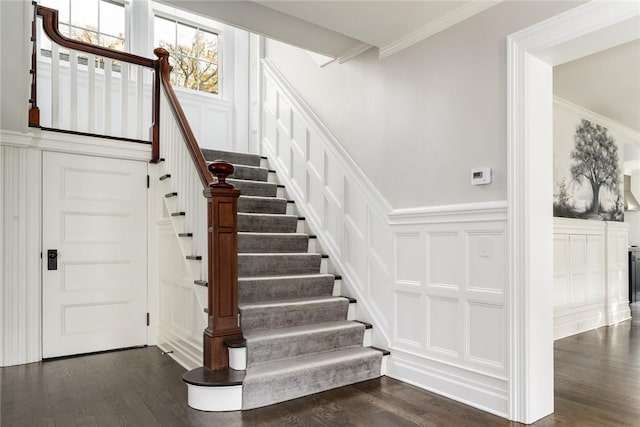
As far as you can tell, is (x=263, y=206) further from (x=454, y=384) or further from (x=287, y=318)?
(x=454, y=384)

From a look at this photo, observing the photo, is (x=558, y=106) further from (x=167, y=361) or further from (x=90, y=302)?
(x=90, y=302)

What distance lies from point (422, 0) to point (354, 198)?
1615 mm

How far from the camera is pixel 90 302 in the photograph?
12.9 ft

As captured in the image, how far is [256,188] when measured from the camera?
14.7 ft

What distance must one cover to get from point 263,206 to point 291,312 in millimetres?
1378

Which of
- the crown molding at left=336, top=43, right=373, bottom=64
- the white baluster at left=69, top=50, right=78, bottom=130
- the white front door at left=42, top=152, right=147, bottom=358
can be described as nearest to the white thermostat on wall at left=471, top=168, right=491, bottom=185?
the crown molding at left=336, top=43, right=373, bottom=64

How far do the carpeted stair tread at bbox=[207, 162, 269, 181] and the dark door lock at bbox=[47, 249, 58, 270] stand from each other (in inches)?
68.6

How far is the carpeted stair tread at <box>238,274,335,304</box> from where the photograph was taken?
3324 millimetres

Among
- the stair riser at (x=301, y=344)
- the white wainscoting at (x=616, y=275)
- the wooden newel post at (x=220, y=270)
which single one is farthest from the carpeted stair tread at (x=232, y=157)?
the white wainscoting at (x=616, y=275)

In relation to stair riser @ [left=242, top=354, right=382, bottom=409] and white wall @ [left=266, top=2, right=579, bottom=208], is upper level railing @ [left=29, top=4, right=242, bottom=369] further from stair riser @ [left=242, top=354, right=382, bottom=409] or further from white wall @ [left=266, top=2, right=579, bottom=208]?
white wall @ [left=266, top=2, right=579, bottom=208]

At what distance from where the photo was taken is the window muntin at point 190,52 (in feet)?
18.5

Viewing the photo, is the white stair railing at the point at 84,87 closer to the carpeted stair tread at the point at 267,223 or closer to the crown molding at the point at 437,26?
the carpeted stair tread at the point at 267,223

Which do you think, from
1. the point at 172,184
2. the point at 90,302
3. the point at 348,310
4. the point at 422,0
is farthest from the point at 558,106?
the point at 90,302

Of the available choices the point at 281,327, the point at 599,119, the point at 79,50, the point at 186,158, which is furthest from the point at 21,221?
the point at 599,119
